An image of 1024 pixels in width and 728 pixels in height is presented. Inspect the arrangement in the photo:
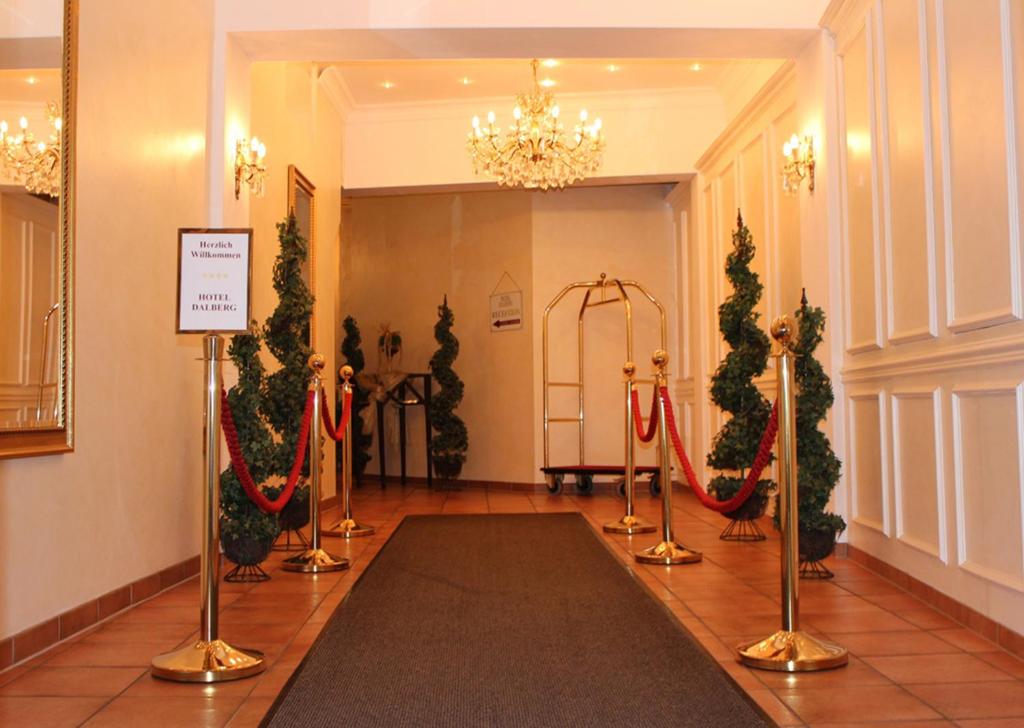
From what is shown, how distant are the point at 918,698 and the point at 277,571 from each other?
11.5ft

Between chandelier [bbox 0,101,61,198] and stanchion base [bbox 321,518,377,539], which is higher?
chandelier [bbox 0,101,61,198]

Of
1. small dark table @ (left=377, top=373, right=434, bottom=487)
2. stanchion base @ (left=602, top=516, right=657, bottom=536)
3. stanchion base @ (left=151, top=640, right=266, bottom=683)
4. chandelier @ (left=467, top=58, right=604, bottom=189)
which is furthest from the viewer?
small dark table @ (left=377, top=373, right=434, bottom=487)

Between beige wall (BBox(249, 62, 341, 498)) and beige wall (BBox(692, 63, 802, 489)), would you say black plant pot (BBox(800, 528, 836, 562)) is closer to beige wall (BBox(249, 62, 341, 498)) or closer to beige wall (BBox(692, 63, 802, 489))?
beige wall (BBox(692, 63, 802, 489))

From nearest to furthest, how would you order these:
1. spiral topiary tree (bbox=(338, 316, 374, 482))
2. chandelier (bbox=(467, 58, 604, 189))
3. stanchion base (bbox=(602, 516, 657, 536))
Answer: stanchion base (bbox=(602, 516, 657, 536)), chandelier (bbox=(467, 58, 604, 189)), spiral topiary tree (bbox=(338, 316, 374, 482))

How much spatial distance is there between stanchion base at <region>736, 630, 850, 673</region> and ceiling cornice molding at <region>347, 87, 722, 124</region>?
6.68 meters

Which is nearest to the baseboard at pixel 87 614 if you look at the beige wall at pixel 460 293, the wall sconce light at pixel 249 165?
the wall sconce light at pixel 249 165

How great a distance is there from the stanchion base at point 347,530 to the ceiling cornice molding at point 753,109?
4.03 meters

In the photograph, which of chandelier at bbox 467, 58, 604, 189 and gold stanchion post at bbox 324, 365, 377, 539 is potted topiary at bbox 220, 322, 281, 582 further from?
chandelier at bbox 467, 58, 604, 189

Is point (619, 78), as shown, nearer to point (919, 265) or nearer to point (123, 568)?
point (919, 265)

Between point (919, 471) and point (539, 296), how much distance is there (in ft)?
22.3

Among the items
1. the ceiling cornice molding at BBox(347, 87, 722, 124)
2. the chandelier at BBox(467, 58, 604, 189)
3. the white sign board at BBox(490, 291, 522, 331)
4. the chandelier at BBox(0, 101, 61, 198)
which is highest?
the ceiling cornice molding at BBox(347, 87, 722, 124)

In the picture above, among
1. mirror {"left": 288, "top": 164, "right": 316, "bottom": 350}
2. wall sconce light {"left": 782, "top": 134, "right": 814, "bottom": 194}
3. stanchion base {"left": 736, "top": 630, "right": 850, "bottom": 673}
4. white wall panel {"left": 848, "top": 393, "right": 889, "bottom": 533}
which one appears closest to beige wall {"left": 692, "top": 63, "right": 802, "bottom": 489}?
wall sconce light {"left": 782, "top": 134, "right": 814, "bottom": 194}

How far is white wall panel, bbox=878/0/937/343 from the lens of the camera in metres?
4.32

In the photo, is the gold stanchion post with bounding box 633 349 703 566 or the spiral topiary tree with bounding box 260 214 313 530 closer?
the gold stanchion post with bounding box 633 349 703 566
